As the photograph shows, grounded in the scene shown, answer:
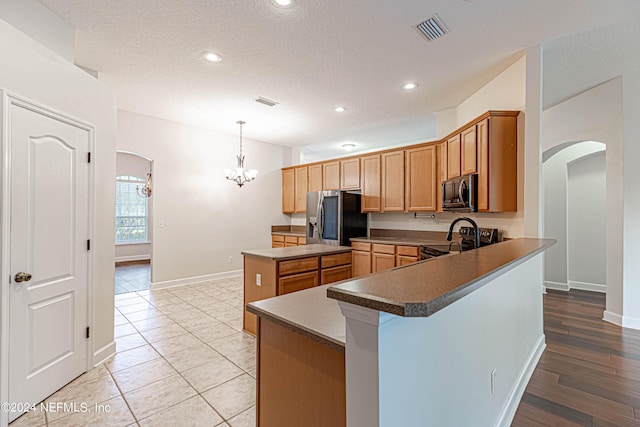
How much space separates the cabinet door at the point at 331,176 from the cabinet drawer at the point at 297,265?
2.81 meters

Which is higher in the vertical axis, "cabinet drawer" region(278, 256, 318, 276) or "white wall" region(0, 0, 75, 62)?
"white wall" region(0, 0, 75, 62)

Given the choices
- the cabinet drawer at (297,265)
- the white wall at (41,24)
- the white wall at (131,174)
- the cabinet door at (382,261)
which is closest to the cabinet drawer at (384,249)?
the cabinet door at (382,261)

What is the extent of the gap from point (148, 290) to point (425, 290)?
5417 millimetres

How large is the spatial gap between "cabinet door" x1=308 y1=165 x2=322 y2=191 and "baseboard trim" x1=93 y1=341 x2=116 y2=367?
14.1ft

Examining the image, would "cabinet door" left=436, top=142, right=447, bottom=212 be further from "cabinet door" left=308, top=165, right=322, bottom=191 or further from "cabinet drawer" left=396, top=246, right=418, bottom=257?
"cabinet door" left=308, top=165, right=322, bottom=191

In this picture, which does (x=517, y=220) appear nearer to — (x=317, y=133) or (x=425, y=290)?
(x=425, y=290)

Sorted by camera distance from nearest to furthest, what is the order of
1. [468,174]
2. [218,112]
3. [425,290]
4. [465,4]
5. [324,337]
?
[425,290], [324,337], [465,4], [468,174], [218,112]

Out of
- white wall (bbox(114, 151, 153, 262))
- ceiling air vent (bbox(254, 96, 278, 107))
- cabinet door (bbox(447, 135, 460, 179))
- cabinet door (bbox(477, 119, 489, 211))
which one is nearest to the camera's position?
cabinet door (bbox(477, 119, 489, 211))

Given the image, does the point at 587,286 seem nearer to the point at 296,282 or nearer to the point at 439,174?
the point at 439,174

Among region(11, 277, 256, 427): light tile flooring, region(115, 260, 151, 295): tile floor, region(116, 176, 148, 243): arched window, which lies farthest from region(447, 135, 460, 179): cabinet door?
region(116, 176, 148, 243): arched window

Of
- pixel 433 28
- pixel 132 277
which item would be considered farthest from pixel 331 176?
pixel 132 277

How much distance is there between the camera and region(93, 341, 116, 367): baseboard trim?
8.26 ft

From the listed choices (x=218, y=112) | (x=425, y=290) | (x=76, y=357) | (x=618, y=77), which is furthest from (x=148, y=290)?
(x=618, y=77)

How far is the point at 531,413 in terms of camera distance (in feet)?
6.26
